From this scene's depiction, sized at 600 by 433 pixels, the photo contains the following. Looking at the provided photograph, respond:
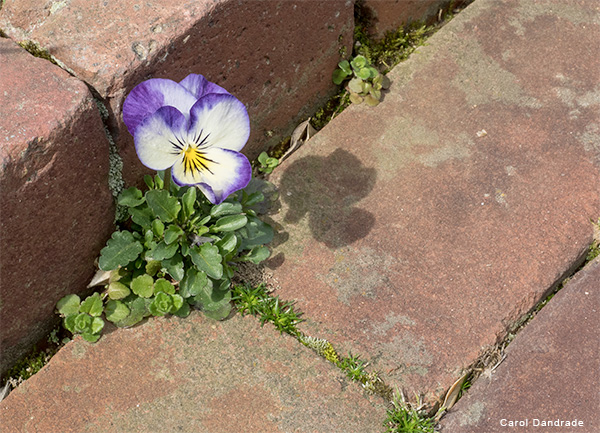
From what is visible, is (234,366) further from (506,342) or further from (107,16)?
(107,16)

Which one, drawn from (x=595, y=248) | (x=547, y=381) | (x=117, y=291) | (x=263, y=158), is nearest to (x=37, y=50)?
(x=117, y=291)

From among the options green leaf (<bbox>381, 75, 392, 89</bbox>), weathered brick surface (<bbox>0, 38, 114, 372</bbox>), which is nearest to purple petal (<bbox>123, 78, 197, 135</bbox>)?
weathered brick surface (<bbox>0, 38, 114, 372</bbox>)

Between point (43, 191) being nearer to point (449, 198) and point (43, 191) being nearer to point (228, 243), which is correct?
point (228, 243)

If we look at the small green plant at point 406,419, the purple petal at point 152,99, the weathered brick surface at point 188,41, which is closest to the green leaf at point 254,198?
the weathered brick surface at point 188,41

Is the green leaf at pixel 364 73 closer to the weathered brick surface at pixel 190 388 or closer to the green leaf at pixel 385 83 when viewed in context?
the green leaf at pixel 385 83

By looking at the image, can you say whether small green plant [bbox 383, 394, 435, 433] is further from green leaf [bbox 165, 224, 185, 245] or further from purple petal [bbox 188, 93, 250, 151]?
purple petal [bbox 188, 93, 250, 151]

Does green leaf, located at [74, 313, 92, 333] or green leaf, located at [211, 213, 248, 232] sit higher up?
green leaf, located at [211, 213, 248, 232]
